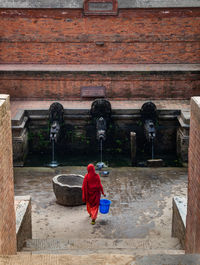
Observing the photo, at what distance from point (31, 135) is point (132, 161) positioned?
3.80 m

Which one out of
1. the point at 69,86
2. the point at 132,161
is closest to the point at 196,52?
the point at 69,86

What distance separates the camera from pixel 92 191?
8906mm

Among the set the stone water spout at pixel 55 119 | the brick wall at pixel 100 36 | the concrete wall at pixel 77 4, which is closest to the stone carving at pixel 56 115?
the stone water spout at pixel 55 119

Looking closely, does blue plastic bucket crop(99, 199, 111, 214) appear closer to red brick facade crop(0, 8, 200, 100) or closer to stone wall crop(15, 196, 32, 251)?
stone wall crop(15, 196, 32, 251)

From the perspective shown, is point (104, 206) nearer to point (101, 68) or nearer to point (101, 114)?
point (101, 114)

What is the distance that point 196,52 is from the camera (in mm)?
18000

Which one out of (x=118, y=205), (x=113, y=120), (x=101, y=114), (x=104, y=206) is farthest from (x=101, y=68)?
(x=104, y=206)

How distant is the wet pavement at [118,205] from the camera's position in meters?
8.95

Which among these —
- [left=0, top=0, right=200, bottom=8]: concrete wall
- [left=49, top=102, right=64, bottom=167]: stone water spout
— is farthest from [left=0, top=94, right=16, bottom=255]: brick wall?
[left=0, top=0, right=200, bottom=8]: concrete wall

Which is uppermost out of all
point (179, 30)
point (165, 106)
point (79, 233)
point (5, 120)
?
point (179, 30)

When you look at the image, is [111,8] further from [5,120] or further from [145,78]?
[5,120]

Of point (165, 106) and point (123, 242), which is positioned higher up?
point (165, 106)

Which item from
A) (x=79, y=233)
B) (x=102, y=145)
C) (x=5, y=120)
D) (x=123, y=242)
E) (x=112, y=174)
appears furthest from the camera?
(x=102, y=145)

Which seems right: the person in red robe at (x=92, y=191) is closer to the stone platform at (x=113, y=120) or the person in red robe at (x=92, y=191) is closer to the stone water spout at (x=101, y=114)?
the stone water spout at (x=101, y=114)
